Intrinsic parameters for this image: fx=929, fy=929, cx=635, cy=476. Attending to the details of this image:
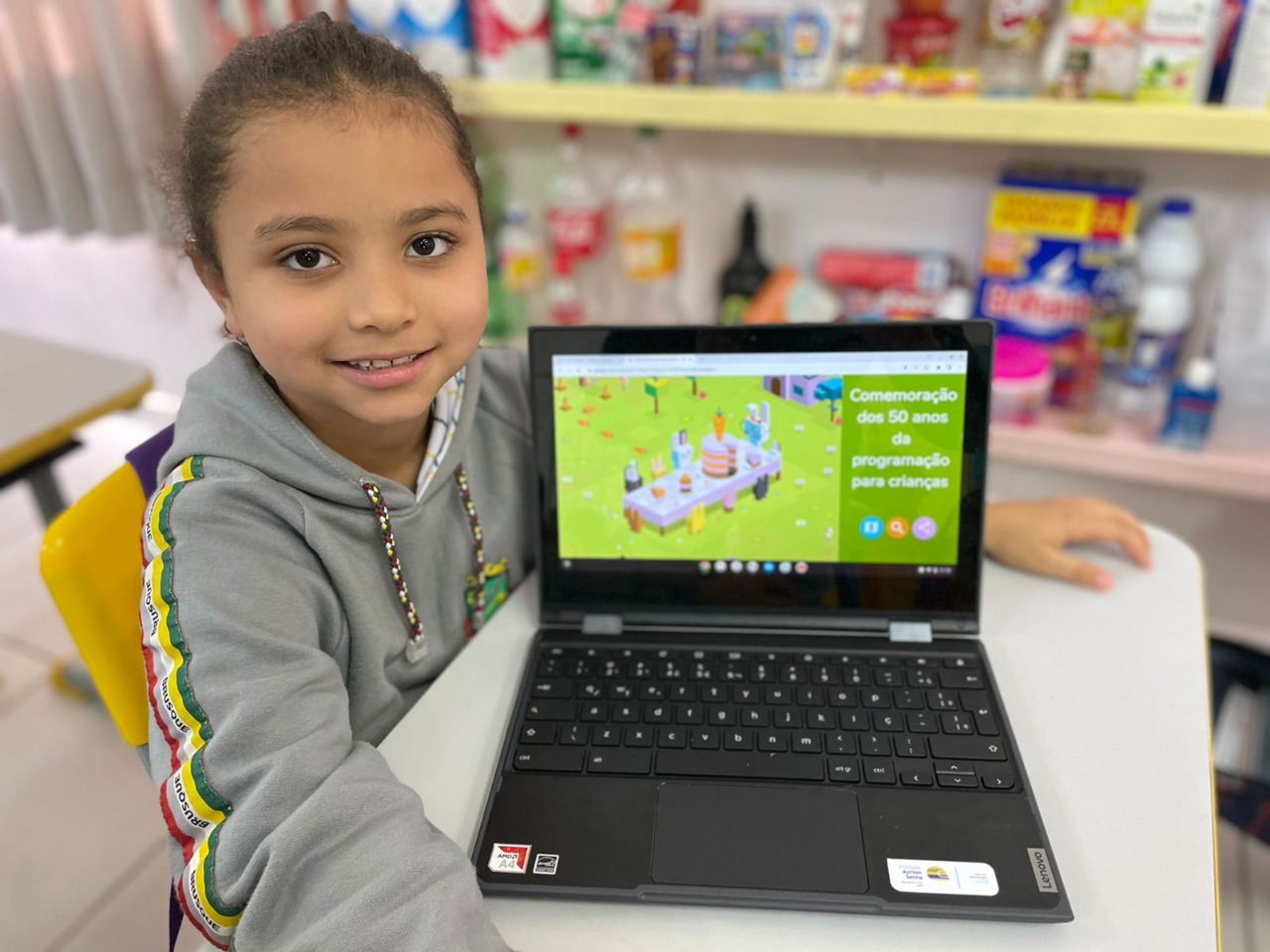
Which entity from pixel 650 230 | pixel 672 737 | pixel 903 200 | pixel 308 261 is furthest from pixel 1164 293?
pixel 308 261

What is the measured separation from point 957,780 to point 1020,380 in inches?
36.9

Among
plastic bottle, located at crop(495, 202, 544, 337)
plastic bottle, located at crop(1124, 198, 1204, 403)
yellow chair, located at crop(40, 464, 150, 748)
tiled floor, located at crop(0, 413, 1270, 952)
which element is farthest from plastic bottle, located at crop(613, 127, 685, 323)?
tiled floor, located at crop(0, 413, 1270, 952)

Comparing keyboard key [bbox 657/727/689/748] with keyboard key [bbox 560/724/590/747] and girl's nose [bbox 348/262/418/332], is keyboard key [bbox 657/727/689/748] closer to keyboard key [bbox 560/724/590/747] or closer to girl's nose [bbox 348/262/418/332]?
keyboard key [bbox 560/724/590/747]

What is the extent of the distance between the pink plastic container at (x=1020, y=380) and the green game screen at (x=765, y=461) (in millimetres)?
726

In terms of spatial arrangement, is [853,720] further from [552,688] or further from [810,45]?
[810,45]

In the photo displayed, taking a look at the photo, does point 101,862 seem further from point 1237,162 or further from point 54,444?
point 1237,162

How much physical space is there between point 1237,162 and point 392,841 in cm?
140

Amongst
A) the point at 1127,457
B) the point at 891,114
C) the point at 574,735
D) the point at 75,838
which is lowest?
the point at 75,838

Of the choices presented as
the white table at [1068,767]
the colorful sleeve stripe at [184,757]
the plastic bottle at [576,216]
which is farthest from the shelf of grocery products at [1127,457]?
the colorful sleeve stripe at [184,757]

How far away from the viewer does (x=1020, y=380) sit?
1.39 meters

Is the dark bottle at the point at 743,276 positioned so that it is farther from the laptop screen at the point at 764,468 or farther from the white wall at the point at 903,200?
the laptop screen at the point at 764,468

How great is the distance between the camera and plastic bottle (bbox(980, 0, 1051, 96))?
3.90 feet

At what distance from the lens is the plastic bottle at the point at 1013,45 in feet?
3.90

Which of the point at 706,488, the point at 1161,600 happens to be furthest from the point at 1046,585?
the point at 706,488
